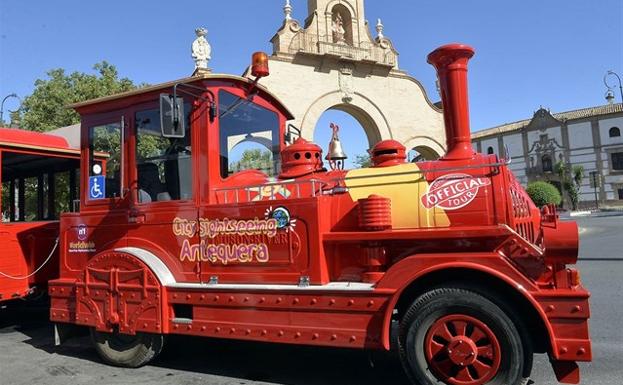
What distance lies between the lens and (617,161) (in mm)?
54781

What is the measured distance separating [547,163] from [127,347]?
63146 mm

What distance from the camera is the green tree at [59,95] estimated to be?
16344mm

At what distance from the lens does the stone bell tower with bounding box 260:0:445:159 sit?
71.9 feet

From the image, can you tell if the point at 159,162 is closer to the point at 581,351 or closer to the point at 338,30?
the point at 581,351

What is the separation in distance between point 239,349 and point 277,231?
6.64 ft

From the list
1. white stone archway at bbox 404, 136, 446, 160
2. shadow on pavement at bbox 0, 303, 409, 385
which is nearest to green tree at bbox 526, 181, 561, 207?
white stone archway at bbox 404, 136, 446, 160

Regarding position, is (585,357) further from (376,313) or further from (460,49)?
(460,49)

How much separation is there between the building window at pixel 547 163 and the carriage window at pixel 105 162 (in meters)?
62.4

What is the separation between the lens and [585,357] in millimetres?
3121

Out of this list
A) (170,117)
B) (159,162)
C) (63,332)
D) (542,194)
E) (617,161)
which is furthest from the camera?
(617,161)

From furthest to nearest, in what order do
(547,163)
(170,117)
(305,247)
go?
1. (547,163)
2. (170,117)
3. (305,247)

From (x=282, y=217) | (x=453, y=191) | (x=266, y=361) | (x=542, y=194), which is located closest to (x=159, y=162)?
(x=282, y=217)

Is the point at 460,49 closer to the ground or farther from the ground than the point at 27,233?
farther from the ground

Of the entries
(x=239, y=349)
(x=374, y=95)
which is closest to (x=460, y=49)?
(x=239, y=349)
